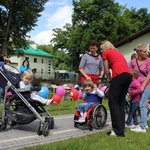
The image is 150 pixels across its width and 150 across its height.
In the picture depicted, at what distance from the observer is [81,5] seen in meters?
47.0

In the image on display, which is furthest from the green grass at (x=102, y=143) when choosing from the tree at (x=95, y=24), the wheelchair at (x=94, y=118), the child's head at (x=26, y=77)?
the tree at (x=95, y=24)

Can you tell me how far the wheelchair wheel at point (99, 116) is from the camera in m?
6.25

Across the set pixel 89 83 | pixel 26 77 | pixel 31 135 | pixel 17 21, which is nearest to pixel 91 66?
pixel 89 83

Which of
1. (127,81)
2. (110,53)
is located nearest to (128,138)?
(127,81)

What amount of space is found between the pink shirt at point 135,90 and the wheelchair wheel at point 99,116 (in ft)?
2.68

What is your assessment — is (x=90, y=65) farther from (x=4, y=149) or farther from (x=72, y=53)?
(x=72, y=53)

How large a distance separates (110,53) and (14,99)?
2110mm

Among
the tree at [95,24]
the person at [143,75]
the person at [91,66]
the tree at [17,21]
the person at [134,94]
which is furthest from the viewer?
the tree at [95,24]

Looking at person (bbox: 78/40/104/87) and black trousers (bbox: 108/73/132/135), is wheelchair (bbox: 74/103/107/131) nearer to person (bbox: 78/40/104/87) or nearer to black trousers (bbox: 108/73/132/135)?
black trousers (bbox: 108/73/132/135)

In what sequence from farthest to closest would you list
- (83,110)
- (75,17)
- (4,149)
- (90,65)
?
(75,17)
(90,65)
(83,110)
(4,149)

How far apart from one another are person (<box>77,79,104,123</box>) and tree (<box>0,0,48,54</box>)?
96.7ft

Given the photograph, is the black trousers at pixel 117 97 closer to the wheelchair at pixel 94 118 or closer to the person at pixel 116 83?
the person at pixel 116 83

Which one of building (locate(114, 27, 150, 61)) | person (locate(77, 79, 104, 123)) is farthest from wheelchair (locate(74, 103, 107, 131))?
building (locate(114, 27, 150, 61))

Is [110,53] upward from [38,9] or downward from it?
downward
